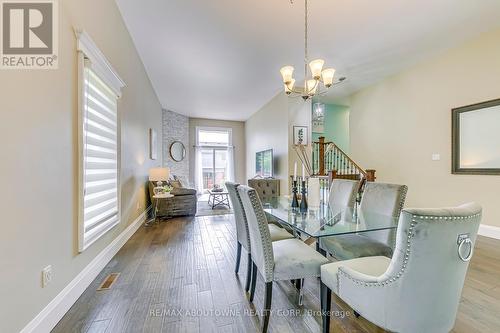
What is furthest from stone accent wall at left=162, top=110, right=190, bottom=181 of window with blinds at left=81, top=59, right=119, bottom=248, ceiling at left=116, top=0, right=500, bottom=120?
window with blinds at left=81, top=59, right=119, bottom=248

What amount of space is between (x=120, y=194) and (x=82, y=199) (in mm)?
1100

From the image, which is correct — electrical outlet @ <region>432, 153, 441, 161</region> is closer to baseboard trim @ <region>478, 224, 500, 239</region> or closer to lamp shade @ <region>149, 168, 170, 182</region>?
baseboard trim @ <region>478, 224, 500, 239</region>

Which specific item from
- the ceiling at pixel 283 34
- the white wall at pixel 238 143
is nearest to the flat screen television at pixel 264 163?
the white wall at pixel 238 143

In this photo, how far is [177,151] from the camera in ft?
25.5

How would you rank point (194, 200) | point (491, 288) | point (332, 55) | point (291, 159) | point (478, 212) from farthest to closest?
point (291, 159)
point (194, 200)
point (332, 55)
point (491, 288)
point (478, 212)

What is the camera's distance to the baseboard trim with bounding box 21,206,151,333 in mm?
1400

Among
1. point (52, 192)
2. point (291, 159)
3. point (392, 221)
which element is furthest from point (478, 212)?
point (291, 159)

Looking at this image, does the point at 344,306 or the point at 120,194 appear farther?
the point at 120,194

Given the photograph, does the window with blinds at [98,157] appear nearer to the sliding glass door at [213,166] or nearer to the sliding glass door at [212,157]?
the sliding glass door at [212,157]

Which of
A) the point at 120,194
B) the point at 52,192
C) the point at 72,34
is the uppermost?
the point at 72,34

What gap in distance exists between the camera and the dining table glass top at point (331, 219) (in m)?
1.70

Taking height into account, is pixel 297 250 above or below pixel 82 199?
below

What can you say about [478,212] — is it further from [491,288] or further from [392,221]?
[491,288]

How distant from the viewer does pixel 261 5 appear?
264 centimetres
